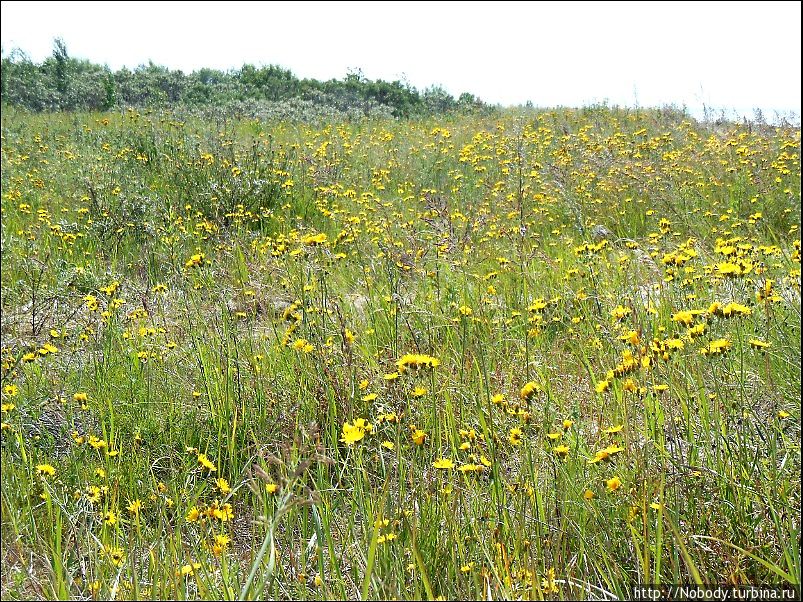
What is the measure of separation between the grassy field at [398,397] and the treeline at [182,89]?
23.5ft

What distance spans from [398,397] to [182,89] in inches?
552

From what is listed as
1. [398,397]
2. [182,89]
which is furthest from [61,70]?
[398,397]

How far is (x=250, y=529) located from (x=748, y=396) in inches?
66.2

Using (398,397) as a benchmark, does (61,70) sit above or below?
above

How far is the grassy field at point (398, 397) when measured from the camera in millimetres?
1643

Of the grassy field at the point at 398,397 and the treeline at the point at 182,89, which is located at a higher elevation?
the treeline at the point at 182,89

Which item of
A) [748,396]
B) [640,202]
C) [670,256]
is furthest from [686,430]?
[640,202]

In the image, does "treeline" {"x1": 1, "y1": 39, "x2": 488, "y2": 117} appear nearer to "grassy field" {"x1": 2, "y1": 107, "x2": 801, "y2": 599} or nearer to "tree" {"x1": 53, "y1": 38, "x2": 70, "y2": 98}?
"tree" {"x1": 53, "y1": 38, "x2": 70, "y2": 98}

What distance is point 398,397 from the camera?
2.42m

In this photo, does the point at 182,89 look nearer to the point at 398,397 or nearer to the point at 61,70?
the point at 61,70

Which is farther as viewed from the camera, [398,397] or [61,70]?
[61,70]

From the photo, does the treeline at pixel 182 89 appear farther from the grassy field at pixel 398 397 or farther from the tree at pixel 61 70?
the grassy field at pixel 398 397

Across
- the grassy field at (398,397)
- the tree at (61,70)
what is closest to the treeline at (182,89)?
the tree at (61,70)

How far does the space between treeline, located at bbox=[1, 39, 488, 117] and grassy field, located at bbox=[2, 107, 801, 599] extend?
716 cm
